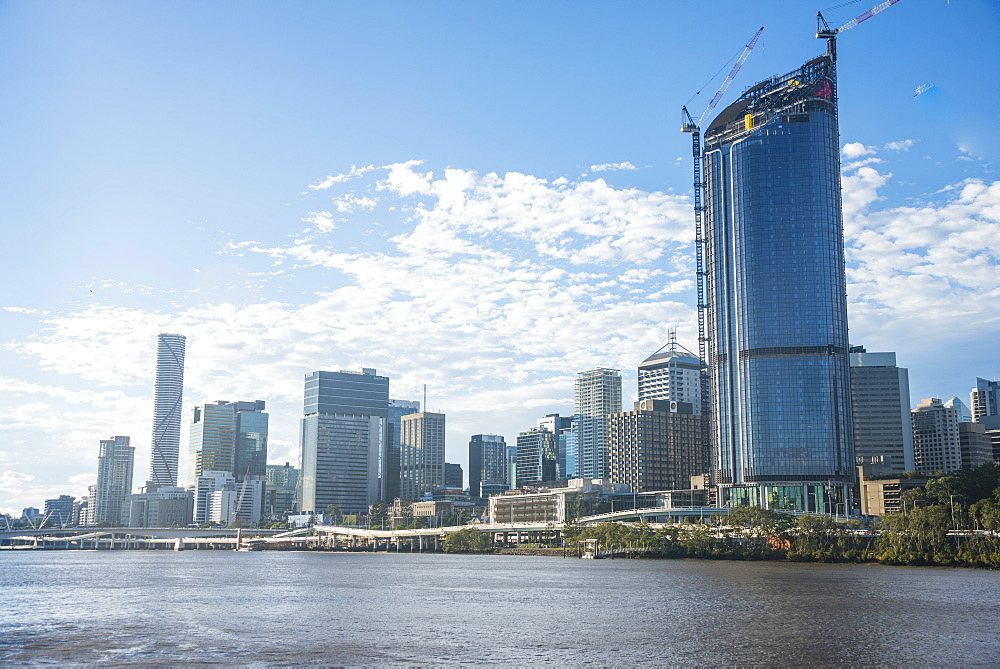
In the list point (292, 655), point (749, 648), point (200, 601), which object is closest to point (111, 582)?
point (200, 601)

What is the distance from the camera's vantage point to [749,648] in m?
71.3

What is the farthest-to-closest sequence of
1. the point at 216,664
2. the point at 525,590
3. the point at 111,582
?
the point at 111,582 < the point at 525,590 < the point at 216,664

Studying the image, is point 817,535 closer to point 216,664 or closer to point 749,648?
point 749,648

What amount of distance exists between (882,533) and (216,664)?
152m

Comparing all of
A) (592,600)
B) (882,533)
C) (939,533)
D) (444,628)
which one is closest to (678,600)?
(592,600)

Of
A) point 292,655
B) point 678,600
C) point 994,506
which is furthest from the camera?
point 994,506

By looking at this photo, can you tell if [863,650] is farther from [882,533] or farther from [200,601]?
[882,533]

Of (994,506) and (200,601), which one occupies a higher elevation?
(994,506)

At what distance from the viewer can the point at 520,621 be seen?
88562 mm

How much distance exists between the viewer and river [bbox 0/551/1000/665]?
6831 centimetres

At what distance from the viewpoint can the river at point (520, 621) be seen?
6831 cm

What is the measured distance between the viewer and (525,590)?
416ft

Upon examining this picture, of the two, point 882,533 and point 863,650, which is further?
point 882,533

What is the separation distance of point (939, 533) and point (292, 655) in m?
135
